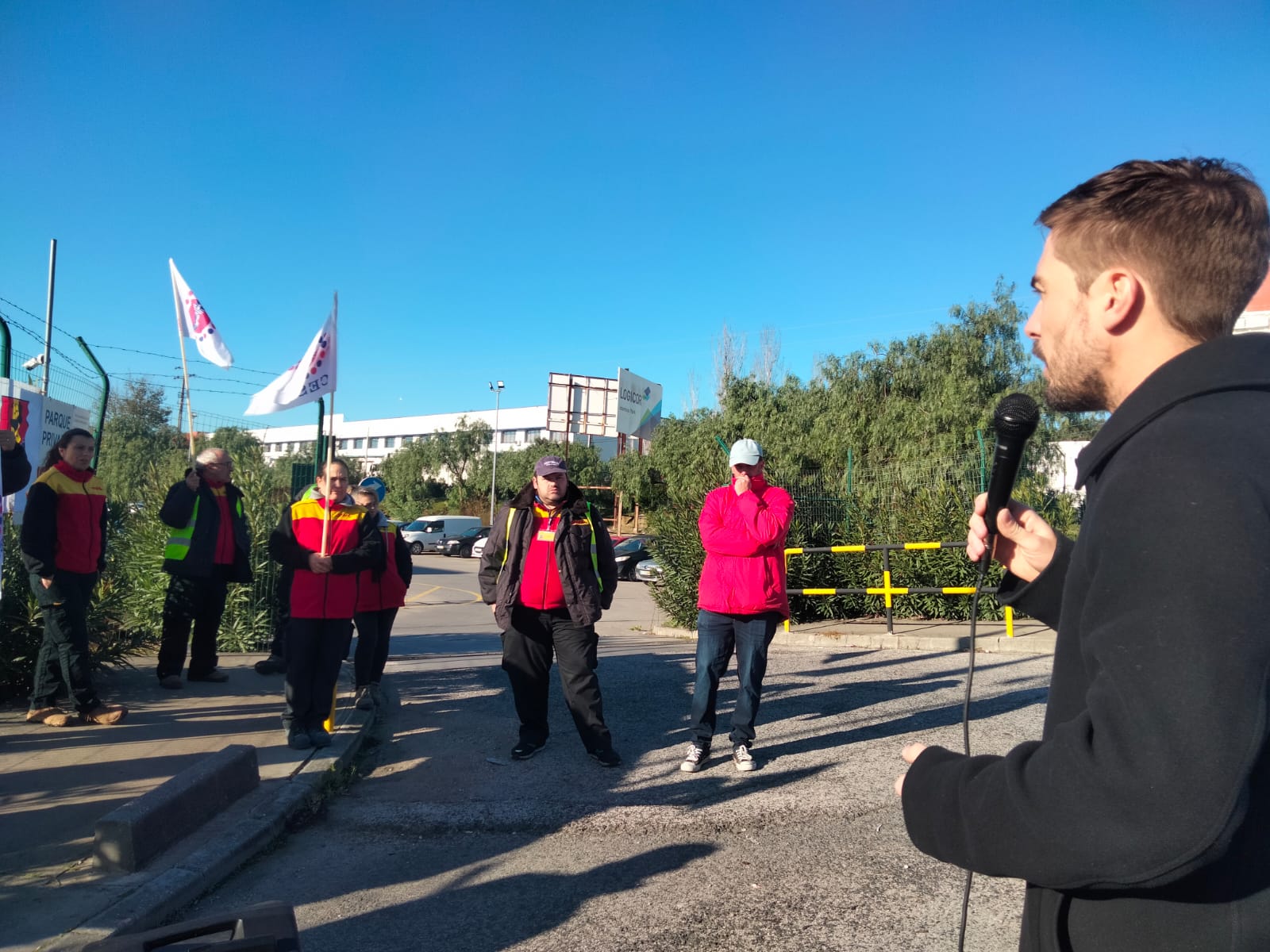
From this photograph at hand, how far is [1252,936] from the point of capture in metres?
1.08

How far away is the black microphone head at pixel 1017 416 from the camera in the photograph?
1.87 metres

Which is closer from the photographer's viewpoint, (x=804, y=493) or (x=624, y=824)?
(x=624, y=824)

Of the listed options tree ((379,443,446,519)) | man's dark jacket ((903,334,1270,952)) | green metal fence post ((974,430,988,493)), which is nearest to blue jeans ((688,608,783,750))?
man's dark jacket ((903,334,1270,952))

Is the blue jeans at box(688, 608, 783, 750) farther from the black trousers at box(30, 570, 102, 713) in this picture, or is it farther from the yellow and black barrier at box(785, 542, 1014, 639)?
the yellow and black barrier at box(785, 542, 1014, 639)

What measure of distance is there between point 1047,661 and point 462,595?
554 inches

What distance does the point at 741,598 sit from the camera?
232 inches

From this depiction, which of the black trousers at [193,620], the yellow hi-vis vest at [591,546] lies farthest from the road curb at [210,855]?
the black trousers at [193,620]

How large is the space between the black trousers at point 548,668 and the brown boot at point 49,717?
2.87 m

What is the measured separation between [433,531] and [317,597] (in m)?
35.2

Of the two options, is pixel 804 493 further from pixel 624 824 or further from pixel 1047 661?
pixel 624 824

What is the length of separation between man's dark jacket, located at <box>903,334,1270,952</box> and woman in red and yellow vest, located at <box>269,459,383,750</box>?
516cm

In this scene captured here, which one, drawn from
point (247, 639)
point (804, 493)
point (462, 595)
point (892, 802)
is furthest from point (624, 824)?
point (462, 595)

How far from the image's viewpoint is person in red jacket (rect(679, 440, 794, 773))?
19.3 ft

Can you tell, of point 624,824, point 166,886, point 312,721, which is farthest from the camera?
point 312,721
